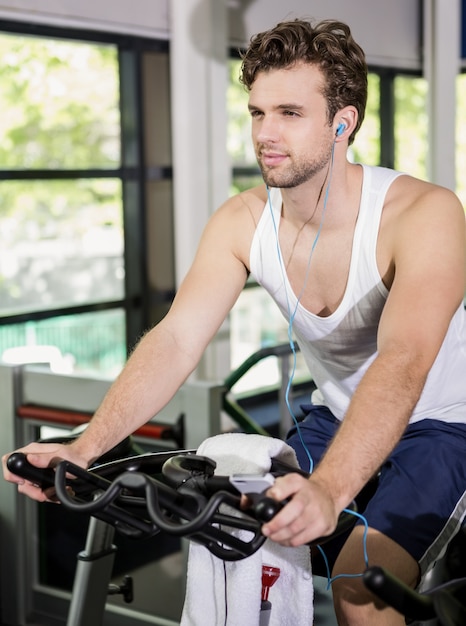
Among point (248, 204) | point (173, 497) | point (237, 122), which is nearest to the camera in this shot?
point (173, 497)

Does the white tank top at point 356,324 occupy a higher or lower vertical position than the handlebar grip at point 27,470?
higher

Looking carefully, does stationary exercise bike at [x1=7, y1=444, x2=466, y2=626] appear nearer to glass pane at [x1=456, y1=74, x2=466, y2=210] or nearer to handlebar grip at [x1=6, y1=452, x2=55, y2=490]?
handlebar grip at [x1=6, y1=452, x2=55, y2=490]

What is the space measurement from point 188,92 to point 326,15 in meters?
Answer: 1.21

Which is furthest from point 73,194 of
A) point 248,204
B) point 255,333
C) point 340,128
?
point 340,128

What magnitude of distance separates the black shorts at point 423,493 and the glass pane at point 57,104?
12.1ft

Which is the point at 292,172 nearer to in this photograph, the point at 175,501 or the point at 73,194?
the point at 175,501

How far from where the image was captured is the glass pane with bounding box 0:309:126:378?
4.83 meters

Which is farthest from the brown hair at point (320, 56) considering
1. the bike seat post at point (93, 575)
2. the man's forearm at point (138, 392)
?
the bike seat post at point (93, 575)

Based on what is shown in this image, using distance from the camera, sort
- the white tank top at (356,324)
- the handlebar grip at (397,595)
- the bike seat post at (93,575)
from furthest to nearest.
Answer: the bike seat post at (93,575) < the white tank top at (356,324) < the handlebar grip at (397,595)

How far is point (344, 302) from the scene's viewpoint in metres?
1.58

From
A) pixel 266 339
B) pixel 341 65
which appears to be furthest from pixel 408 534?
pixel 266 339

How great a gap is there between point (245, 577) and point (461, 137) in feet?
17.7

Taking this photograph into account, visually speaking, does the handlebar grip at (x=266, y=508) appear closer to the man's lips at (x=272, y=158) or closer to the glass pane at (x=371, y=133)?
the man's lips at (x=272, y=158)

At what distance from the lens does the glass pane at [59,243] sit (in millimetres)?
4891
